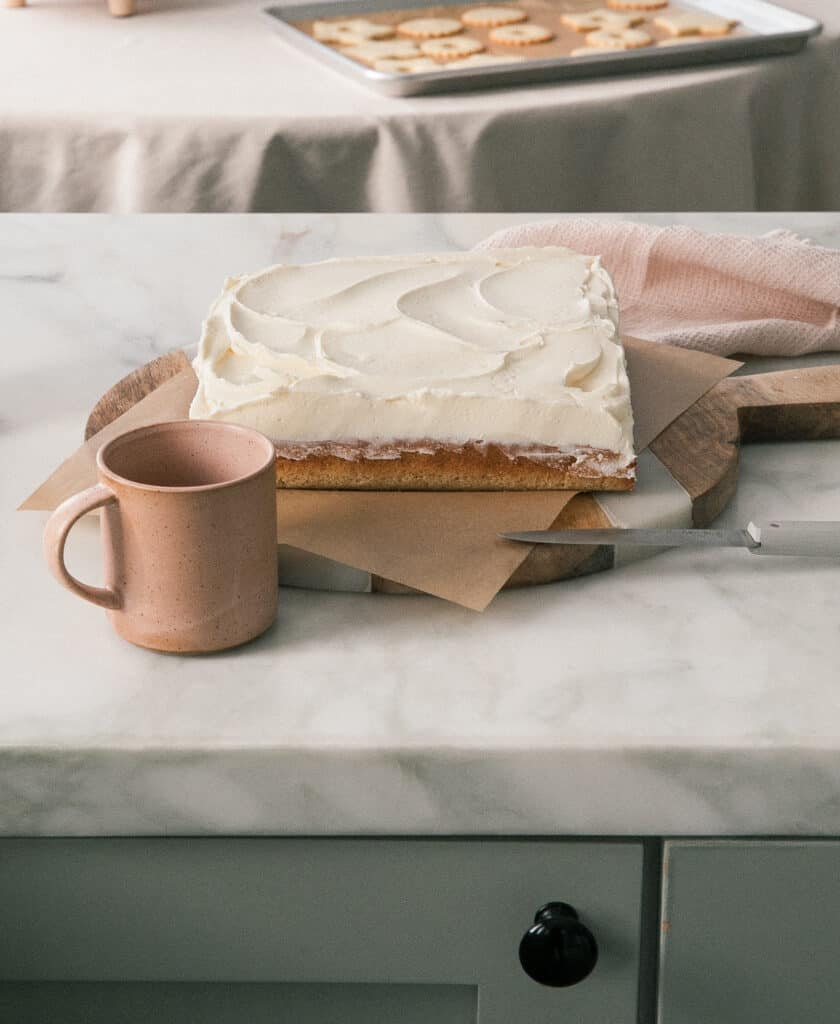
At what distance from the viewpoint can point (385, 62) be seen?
2342 mm

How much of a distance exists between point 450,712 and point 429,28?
2122 millimetres

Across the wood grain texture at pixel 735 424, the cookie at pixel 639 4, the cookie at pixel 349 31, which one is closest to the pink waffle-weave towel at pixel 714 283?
Answer: the wood grain texture at pixel 735 424

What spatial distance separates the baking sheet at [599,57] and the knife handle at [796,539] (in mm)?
1358

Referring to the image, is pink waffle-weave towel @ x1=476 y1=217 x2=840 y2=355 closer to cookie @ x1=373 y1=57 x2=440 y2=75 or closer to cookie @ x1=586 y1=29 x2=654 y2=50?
cookie @ x1=373 y1=57 x2=440 y2=75

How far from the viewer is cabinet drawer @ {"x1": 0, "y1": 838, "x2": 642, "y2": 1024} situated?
0.69 metres

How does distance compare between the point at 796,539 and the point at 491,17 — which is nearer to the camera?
the point at 796,539

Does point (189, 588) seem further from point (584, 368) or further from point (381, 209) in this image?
point (381, 209)

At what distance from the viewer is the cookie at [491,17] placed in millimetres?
2578

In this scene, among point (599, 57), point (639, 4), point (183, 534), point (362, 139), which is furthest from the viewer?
point (639, 4)

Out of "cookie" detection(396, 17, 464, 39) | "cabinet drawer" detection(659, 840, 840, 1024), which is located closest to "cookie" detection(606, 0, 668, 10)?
"cookie" detection(396, 17, 464, 39)

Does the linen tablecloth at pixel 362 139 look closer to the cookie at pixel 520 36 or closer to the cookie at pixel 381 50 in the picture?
the cookie at pixel 381 50

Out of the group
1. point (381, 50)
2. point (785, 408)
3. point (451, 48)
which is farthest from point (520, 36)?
point (785, 408)

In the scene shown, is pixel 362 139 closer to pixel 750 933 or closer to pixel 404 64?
pixel 404 64

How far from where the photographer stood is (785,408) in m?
0.99
